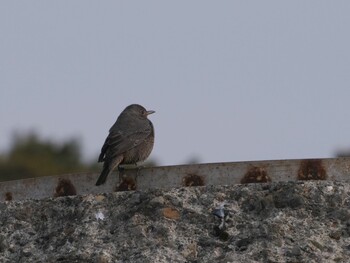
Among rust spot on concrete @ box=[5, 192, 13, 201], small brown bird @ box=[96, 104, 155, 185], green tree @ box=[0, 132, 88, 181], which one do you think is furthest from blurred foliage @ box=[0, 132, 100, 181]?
rust spot on concrete @ box=[5, 192, 13, 201]

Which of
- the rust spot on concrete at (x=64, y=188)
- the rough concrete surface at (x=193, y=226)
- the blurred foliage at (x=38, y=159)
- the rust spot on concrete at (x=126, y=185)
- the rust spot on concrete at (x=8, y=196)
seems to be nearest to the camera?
the rough concrete surface at (x=193, y=226)

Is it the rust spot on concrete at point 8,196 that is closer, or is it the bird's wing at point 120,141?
the rust spot on concrete at point 8,196

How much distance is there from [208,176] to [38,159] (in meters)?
27.7

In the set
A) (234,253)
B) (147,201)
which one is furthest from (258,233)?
(147,201)

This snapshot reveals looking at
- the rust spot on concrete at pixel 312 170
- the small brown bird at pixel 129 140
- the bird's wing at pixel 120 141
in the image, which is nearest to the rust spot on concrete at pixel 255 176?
the rust spot on concrete at pixel 312 170

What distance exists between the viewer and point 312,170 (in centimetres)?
744

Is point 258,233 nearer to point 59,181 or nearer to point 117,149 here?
point 59,181

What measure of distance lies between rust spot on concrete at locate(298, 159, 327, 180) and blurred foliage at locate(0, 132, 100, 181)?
25.3m

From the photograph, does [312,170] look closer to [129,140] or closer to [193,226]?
[193,226]

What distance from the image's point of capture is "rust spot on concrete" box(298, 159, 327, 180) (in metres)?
7.43

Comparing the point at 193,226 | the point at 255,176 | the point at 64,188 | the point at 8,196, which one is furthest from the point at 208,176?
the point at 8,196

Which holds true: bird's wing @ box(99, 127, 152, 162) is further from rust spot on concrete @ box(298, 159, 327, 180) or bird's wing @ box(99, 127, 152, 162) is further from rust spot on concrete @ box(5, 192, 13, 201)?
rust spot on concrete @ box(298, 159, 327, 180)

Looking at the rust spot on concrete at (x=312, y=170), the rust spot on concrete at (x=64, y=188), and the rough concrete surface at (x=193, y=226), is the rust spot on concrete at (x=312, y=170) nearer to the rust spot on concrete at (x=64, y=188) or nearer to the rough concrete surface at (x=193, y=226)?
the rough concrete surface at (x=193, y=226)

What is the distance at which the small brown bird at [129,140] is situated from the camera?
37.4 ft
